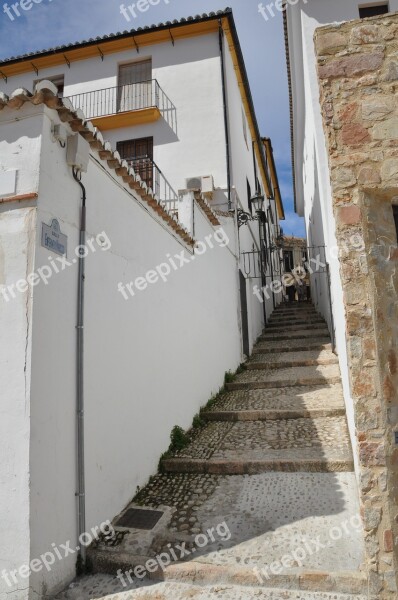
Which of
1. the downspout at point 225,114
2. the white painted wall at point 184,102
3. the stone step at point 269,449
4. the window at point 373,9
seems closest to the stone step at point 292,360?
the stone step at point 269,449

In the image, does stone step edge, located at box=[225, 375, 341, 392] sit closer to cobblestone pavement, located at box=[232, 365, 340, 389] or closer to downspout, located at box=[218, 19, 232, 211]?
cobblestone pavement, located at box=[232, 365, 340, 389]

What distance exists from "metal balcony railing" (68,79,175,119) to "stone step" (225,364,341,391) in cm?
730

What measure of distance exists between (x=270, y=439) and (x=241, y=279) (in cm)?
570

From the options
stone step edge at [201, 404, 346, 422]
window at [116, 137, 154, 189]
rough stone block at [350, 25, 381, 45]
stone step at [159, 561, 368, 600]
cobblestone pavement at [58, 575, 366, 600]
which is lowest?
cobblestone pavement at [58, 575, 366, 600]

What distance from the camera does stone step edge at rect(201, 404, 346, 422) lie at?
5438mm

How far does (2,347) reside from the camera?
2.58m

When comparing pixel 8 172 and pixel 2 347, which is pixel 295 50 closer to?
pixel 8 172

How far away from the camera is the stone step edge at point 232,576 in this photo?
8.18 feet

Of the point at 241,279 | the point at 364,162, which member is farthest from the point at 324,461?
the point at 241,279

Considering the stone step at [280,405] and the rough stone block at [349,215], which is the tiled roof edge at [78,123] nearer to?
the rough stone block at [349,215]

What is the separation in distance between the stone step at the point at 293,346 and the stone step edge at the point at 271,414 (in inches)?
152

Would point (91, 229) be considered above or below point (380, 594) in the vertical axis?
above

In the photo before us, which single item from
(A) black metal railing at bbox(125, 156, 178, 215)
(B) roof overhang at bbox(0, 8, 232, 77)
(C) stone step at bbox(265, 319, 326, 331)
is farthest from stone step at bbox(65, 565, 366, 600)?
(B) roof overhang at bbox(0, 8, 232, 77)

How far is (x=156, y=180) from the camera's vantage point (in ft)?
31.7
